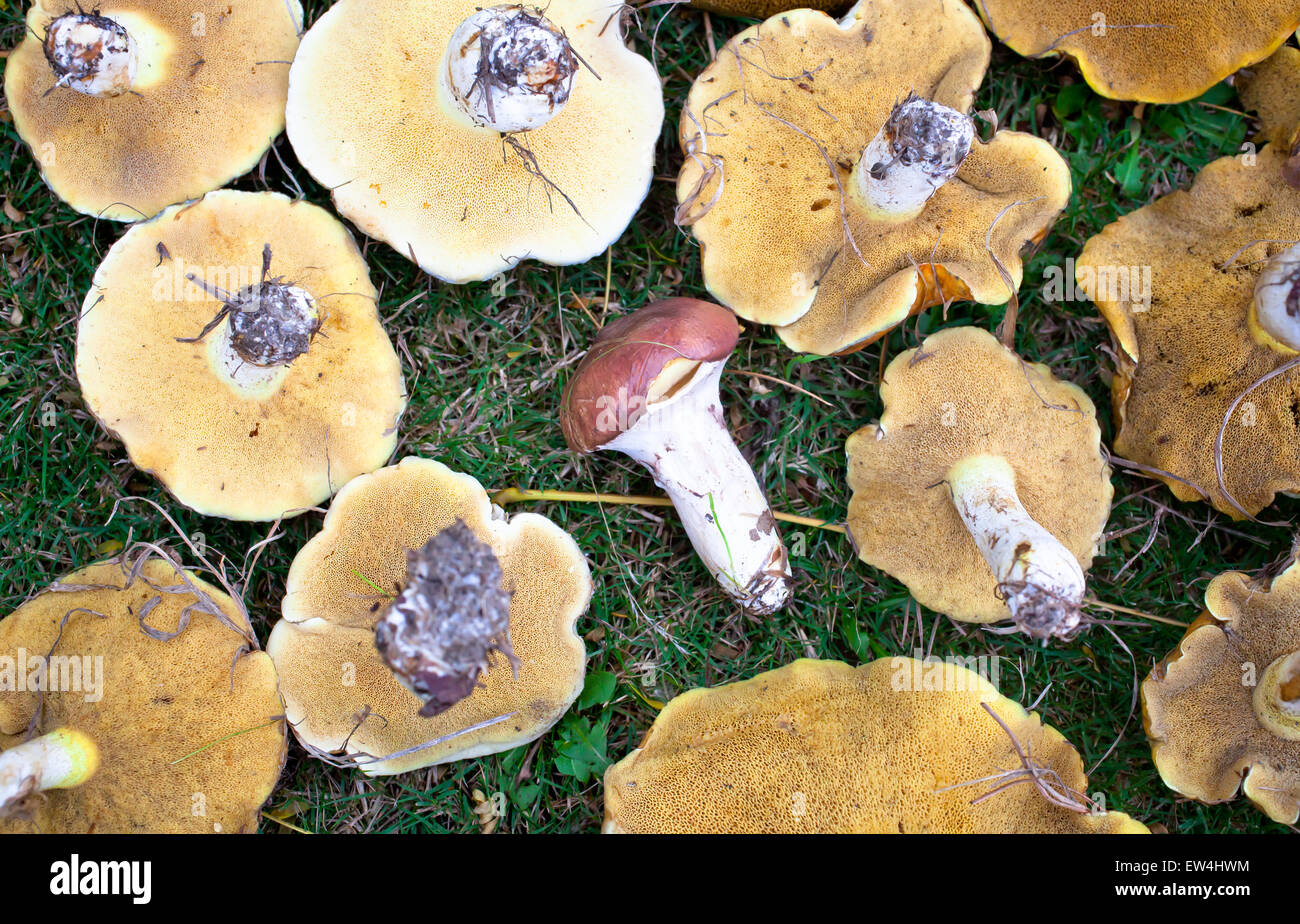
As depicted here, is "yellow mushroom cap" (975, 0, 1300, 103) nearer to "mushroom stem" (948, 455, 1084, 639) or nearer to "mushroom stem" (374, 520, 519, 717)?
"mushroom stem" (948, 455, 1084, 639)

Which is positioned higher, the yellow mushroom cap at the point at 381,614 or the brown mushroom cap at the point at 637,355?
the brown mushroom cap at the point at 637,355

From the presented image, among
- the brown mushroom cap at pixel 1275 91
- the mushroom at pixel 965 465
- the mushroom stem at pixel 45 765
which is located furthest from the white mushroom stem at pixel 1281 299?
the mushroom stem at pixel 45 765

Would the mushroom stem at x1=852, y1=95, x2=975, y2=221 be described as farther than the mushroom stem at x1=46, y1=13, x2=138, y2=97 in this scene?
No

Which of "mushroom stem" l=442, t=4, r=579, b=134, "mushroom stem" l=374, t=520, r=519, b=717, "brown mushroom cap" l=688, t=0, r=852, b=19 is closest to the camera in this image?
"mushroom stem" l=374, t=520, r=519, b=717

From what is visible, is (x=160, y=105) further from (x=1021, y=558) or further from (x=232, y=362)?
(x=1021, y=558)

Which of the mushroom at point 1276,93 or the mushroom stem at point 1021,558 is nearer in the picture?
the mushroom stem at point 1021,558

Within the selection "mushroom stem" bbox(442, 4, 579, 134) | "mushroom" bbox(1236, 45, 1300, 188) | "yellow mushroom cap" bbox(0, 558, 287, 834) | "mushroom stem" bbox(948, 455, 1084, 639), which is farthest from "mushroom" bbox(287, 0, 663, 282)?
"mushroom" bbox(1236, 45, 1300, 188)

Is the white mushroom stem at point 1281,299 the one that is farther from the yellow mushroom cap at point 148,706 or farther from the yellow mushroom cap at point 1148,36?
the yellow mushroom cap at point 148,706
